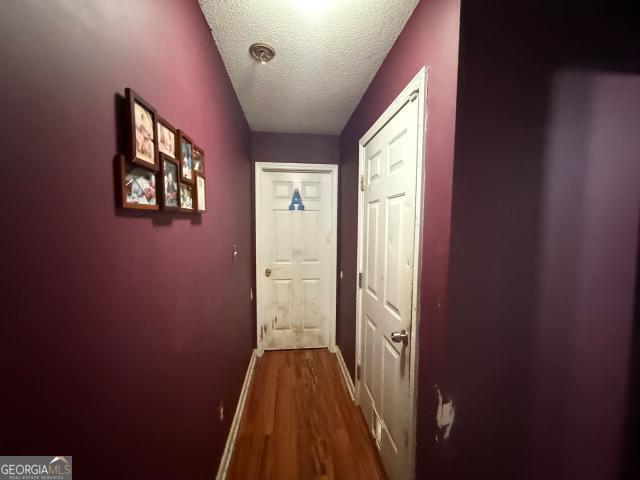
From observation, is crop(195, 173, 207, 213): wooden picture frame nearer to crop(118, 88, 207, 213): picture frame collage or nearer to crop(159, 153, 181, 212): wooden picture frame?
crop(118, 88, 207, 213): picture frame collage

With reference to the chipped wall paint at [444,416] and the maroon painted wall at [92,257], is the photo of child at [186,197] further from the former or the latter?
the chipped wall paint at [444,416]

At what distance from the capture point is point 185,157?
0.90 meters

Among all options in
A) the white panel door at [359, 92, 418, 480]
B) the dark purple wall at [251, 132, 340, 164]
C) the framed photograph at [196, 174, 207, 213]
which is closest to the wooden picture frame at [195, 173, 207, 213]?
the framed photograph at [196, 174, 207, 213]

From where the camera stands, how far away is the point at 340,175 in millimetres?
2510

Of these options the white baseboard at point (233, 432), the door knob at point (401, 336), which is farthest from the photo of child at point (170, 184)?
the white baseboard at point (233, 432)

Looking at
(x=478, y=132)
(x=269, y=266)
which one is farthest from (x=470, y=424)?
(x=269, y=266)

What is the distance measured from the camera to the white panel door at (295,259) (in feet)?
8.32

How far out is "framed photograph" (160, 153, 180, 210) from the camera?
2.42 feet

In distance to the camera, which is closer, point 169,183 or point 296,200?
point 169,183

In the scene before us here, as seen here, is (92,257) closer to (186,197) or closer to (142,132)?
(142,132)

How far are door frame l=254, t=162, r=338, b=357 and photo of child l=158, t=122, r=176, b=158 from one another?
167cm

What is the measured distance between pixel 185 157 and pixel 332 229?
5.95 feet

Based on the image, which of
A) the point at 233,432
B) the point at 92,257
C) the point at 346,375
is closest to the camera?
the point at 92,257

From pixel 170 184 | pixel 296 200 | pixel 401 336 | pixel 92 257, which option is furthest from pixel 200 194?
pixel 296 200
